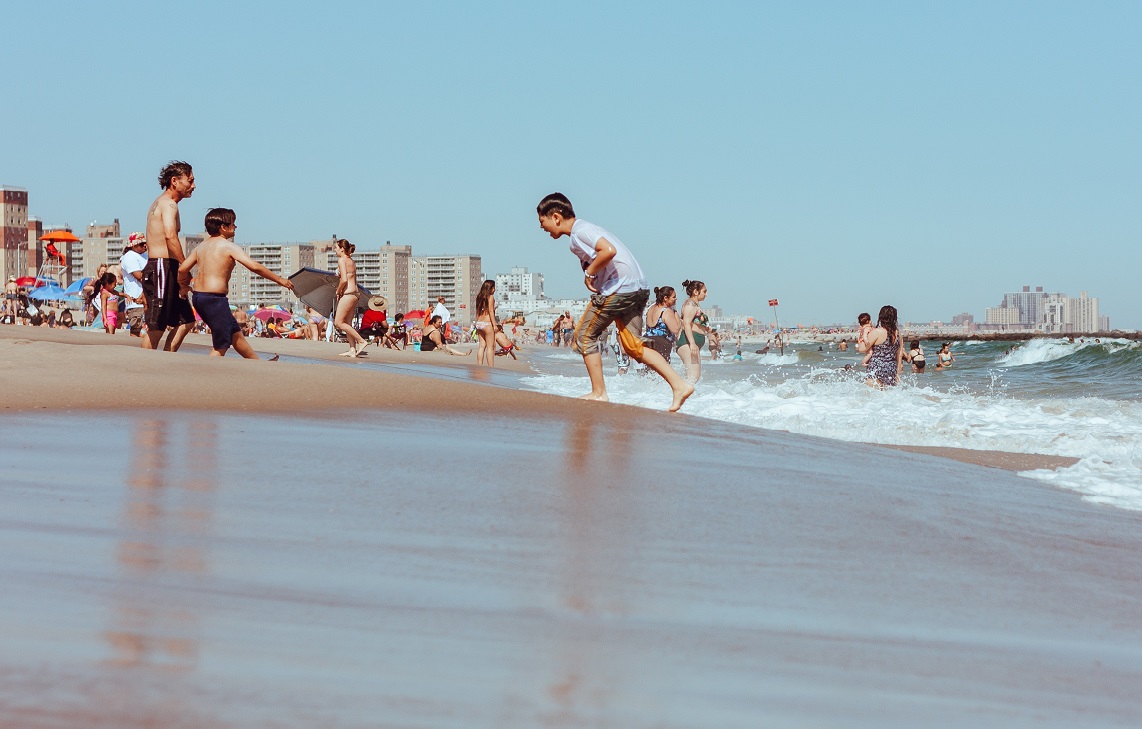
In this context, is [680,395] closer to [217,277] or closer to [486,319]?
[217,277]

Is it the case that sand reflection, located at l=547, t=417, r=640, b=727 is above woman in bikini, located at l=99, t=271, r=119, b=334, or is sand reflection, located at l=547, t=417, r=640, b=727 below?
below

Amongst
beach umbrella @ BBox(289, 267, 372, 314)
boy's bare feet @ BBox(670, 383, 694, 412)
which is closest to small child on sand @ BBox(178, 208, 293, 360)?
boy's bare feet @ BBox(670, 383, 694, 412)

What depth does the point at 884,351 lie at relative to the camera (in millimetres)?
12797

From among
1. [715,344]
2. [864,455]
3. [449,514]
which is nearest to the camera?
[449,514]

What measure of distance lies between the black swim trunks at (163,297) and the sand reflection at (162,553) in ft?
16.1

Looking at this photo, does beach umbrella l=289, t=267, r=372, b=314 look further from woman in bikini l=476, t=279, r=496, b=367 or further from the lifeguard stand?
the lifeguard stand

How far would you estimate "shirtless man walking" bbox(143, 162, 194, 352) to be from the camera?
341 inches

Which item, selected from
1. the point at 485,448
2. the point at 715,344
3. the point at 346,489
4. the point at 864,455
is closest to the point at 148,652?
the point at 346,489

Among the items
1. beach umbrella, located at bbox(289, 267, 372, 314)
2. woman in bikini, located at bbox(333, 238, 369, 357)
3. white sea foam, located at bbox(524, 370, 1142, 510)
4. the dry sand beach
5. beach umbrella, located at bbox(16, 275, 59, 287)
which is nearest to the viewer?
the dry sand beach

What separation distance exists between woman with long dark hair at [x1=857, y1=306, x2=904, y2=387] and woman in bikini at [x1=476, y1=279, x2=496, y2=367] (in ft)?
19.3

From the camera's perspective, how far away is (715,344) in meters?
31.5

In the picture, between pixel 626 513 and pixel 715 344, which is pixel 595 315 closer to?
pixel 626 513

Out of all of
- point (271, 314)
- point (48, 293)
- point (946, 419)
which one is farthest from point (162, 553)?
point (271, 314)

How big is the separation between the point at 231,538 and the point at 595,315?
5173mm
